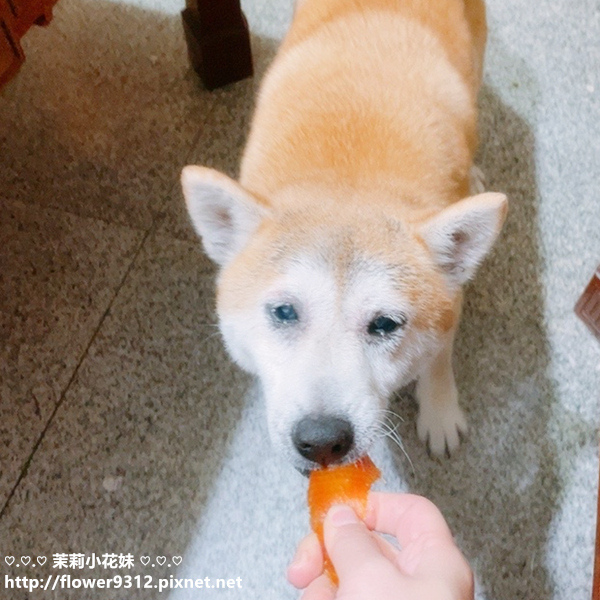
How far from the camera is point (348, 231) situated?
0.90 meters

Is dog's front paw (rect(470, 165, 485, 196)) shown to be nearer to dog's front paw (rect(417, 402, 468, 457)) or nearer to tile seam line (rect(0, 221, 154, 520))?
dog's front paw (rect(417, 402, 468, 457))

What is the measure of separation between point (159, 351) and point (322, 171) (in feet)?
2.02

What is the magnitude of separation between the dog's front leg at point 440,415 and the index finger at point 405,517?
39cm

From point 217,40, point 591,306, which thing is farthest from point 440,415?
point 217,40

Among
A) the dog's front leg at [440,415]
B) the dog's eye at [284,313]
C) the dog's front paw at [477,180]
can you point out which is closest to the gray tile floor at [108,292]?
the dog's front leg at [440,415]

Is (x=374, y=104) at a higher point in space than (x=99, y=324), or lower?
higher

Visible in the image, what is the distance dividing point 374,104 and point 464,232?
0.35 meters

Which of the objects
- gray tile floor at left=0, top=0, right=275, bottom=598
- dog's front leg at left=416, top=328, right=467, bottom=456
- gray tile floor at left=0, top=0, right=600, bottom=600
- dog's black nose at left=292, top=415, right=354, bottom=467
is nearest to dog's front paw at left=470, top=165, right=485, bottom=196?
gray tile floor at left=0, top=0, right=600, bottom=600

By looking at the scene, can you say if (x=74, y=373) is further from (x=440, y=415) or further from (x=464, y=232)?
(x=464, y=232)

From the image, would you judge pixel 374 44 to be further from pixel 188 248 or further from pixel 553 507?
pixel 553 507

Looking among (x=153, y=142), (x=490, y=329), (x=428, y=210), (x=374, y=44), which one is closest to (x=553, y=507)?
(x=490, y=329)

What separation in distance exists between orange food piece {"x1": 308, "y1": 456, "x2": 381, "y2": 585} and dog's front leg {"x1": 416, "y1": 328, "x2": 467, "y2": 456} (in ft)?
1.17

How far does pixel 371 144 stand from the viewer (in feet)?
3.48

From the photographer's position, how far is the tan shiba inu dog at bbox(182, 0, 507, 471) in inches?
34.3
